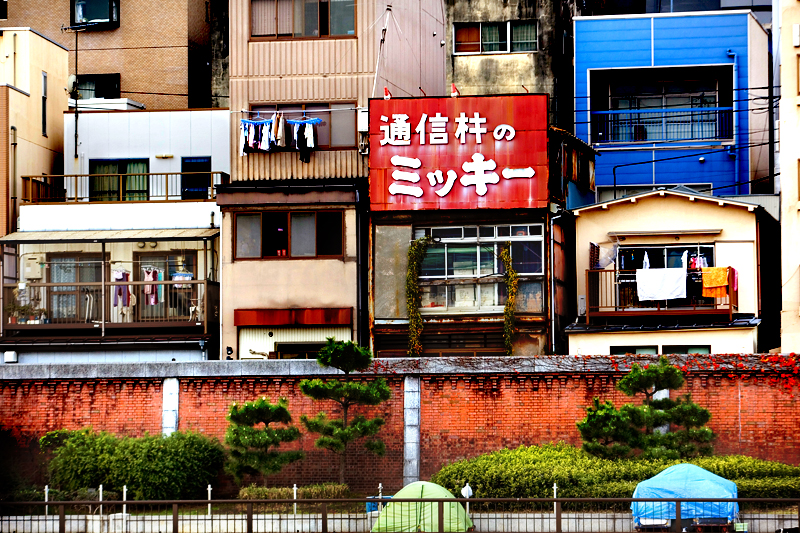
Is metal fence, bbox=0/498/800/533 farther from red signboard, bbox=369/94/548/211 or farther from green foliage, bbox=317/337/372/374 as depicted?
red signboard, bbox=369/94/548/211

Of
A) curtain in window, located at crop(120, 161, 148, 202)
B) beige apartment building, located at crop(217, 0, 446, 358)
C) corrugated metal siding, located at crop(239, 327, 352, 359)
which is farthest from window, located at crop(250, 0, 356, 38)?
corrugated metal siding, located at crop(239, 327, 352, 359)

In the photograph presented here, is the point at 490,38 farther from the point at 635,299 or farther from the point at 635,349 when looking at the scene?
the point at 635,349

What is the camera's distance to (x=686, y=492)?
24547 mm

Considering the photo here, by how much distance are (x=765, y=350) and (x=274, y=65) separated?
17.6 meters

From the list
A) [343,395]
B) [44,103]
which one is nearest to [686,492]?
[343,395]

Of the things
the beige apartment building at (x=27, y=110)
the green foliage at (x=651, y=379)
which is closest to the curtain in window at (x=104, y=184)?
the beige apartment building at (x=27, y=110)

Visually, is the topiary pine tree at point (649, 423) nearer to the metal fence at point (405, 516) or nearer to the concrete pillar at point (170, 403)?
the metal fence at point (405, 516)

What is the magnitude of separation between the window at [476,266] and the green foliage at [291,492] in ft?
26.9

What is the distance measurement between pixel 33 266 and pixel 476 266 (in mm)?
14737

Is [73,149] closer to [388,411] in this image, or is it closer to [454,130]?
[454,130]

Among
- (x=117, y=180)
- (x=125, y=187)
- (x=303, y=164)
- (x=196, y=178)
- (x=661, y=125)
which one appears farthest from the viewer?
(x=661, y=125)

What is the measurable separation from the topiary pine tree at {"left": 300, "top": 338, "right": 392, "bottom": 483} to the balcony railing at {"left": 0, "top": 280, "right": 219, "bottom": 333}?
345 inches

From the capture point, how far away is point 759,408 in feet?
96.9

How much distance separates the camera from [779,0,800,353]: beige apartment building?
33312 mm
